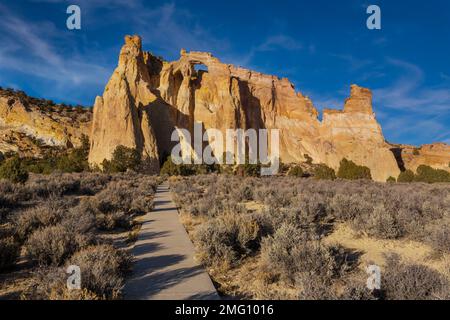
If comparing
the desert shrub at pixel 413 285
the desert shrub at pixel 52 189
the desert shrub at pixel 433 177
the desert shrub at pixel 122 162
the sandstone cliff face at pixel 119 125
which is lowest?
the desert shrub at pixel 433 177

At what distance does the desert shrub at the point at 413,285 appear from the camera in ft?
12.2

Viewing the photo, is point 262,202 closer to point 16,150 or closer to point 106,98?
point 106,98

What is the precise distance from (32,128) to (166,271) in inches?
2723

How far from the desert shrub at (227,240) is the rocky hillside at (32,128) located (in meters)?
62.5

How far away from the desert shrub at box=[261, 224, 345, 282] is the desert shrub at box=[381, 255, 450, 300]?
2.54ft

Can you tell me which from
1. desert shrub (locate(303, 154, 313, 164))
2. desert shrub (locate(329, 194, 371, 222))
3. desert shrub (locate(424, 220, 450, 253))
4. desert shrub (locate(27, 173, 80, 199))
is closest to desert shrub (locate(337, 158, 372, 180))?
desert shrub (locate(303, 154, 313, 164))

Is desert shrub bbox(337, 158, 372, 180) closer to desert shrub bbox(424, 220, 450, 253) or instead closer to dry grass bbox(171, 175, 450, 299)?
dry grass bbox(171, 175, 450, 299)

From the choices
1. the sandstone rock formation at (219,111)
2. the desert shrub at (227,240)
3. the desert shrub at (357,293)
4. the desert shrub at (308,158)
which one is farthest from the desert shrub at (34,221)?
the desert shrub at (308,158)

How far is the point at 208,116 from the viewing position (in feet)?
238

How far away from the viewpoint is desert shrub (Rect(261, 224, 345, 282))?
4.57m

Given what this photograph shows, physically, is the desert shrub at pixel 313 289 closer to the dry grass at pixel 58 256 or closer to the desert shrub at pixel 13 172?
the dry grass at pixel 58 256

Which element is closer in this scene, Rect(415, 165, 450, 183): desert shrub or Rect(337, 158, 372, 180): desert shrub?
Rect(337, 158, 372, 180): desert shrub

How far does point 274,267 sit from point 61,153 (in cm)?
6461

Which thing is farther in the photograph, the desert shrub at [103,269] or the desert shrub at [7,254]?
the desert shrub at [7,254]
